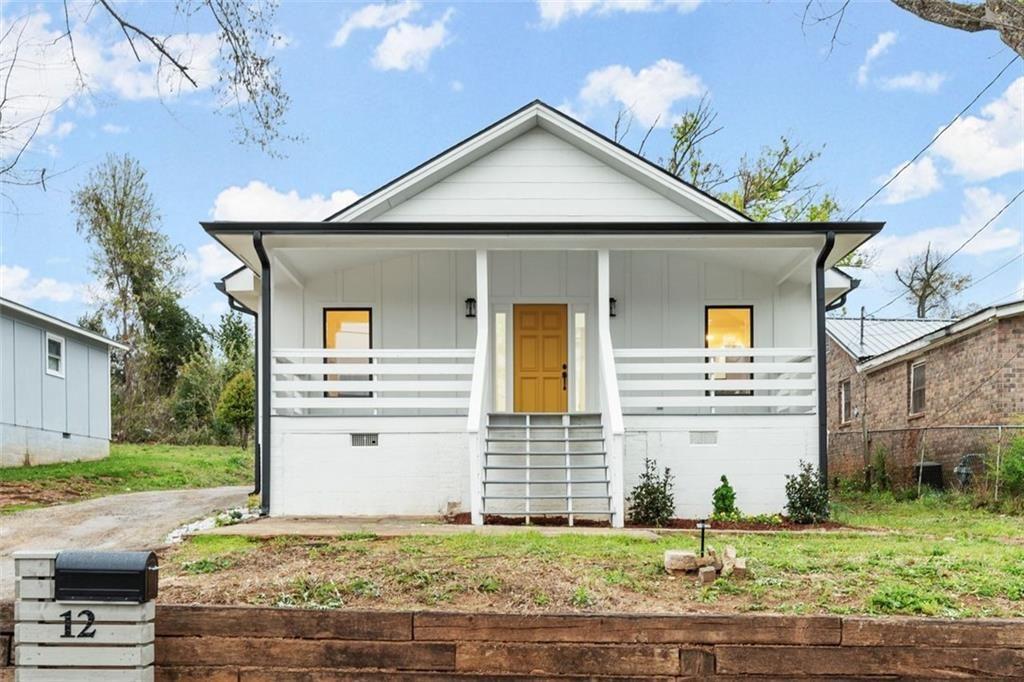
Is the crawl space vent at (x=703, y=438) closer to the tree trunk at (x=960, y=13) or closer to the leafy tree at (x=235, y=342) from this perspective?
the tree trunk at (x=960, y=13)

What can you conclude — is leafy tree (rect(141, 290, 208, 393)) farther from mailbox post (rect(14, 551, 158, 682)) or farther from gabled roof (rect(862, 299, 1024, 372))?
mailbox post (rect(14, 551, 158, 682))

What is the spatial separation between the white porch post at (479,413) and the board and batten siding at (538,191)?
241 centimetres

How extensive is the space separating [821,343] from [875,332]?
1290 cm

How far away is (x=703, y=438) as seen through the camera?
1070cm

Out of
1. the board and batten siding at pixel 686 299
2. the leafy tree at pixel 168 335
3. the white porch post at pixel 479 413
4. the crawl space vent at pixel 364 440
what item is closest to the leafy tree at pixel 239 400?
the leafy tree at pixel 168 335

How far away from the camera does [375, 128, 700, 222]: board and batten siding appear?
1284 cm

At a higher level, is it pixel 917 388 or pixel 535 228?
pixel 535 228

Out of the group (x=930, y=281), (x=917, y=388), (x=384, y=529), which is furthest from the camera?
(x=930, y=281)

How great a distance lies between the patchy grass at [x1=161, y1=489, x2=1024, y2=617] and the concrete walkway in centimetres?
44

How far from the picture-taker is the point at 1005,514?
1153 cm

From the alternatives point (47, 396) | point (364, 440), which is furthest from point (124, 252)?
point (364, 440)

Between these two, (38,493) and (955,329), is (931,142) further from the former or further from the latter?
(38,493)

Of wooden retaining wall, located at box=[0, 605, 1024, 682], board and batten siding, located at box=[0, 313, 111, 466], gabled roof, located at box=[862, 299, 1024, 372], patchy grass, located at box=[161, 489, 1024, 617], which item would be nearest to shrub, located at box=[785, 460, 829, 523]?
patchy grass, located at box=[161, 489, 1024, 617]

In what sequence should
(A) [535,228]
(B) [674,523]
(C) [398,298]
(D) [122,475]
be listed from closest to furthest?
(B) [674,523], (A) [535,228], (C) [398,298], (D) [122,475]
